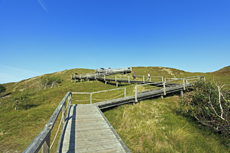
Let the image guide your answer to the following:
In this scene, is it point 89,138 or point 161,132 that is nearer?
point 89,138

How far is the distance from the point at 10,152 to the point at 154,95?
455 inches

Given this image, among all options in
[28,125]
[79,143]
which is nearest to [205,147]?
[79,143]

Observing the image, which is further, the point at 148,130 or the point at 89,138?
the point at 148,130

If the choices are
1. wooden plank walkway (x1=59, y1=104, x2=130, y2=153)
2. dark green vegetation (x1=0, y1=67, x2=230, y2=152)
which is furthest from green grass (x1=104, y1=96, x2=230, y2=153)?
wooden plank walkway (x1=59, y1=104, x2=130, y2=153)

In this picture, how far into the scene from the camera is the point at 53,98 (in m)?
17.2

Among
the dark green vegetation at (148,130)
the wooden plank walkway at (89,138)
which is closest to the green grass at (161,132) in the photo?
the dark green vegetation at (148,130)

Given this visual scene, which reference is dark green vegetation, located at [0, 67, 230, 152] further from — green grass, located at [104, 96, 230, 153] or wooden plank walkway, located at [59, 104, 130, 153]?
wooden plank walkway, located at [59, 104, 130, 153]

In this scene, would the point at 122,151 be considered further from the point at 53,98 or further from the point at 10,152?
the point at 53,98

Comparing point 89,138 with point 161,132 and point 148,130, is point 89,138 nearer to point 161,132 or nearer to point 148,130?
point 148,130

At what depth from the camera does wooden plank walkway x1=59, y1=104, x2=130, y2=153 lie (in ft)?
12.9

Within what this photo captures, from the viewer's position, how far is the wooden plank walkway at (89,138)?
3.93 m

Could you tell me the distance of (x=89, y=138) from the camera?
15.0 ft

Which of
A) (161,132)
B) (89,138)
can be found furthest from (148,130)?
(89,138)

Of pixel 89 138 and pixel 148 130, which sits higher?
pixel 89 138
